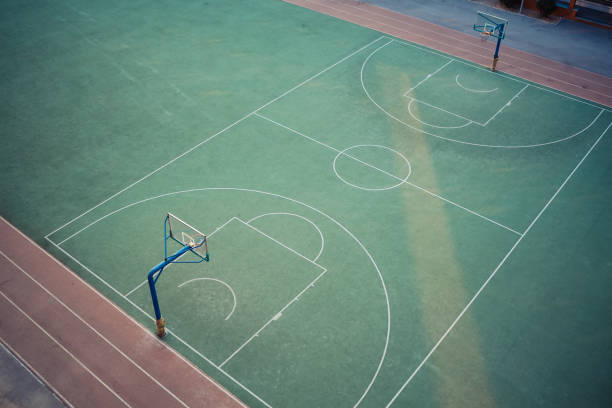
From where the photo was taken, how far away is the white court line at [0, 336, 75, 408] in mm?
11250

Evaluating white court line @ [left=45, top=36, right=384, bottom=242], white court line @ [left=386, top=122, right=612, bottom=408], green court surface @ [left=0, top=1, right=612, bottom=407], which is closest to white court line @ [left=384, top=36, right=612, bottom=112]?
green court surface @ [left=0, top=1, right=612, bottom=407]

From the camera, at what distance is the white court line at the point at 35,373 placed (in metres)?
11.2

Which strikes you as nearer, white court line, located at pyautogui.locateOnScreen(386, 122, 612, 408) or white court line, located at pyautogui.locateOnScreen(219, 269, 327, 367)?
white court line, located at pyautogui.locateOnScreen(386, 122, 612, 408)

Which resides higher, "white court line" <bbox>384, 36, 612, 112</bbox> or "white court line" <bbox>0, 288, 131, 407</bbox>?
"white court line" <bbox>384, 36, 612, 112</bbox>

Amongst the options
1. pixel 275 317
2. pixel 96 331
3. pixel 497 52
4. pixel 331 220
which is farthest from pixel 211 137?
pixel 497 52

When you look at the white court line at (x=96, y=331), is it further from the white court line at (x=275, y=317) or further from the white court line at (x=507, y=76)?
the white court line at (x=507, y=76)

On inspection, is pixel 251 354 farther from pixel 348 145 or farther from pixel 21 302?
pixel 348 145

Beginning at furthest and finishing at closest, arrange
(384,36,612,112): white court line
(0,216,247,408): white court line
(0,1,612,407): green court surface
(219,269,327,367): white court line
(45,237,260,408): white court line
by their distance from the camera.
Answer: (384,36,612,112): white court line
(0,1,612,407): green court surface
(219,269,327,367): white court line
(0,216,247,408): white court line
(45,237,260,408): white court line

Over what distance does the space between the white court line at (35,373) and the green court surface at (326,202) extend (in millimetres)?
2146

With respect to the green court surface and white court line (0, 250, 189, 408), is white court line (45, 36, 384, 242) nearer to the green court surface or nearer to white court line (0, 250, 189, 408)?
the green court surface

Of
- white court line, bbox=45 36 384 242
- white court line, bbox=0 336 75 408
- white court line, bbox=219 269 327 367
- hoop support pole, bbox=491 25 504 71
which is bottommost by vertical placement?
white court line, bbox=0 336 75 408

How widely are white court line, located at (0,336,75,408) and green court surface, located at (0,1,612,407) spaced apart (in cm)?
215

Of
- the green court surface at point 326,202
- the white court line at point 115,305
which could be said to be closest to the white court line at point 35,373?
the white court line at point 115,305

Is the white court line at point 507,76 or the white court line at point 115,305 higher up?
the white court line at point 507,76
